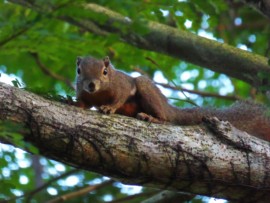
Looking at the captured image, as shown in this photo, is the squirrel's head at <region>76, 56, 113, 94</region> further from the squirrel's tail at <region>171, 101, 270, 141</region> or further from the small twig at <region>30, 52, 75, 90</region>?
the small twig at <region>30, 52, 75, 90</region>

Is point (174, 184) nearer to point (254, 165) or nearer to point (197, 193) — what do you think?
point (197, 193)

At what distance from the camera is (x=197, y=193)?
16.2 feet

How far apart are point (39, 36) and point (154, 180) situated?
182cm

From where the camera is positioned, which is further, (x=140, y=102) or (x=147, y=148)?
(x=140, y=102)

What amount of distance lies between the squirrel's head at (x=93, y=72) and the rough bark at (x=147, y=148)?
4.20ft

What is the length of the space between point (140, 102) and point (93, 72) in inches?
20.0

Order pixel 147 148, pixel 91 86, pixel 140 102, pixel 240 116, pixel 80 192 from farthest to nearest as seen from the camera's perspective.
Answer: pixel 80 192 < pixel 140 102 < pixel 91 86 < pixel 240 116 < pixel 147 148

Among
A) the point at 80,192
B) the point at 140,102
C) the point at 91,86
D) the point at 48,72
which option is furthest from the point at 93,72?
the point at 48,72

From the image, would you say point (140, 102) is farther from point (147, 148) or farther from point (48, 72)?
point (48, 72)

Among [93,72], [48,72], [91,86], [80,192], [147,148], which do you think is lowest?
[80,192]

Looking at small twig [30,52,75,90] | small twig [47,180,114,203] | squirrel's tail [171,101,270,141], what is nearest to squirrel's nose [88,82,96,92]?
squirrel's tail [171,101,270,141]

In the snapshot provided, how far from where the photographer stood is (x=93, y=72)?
6.13m

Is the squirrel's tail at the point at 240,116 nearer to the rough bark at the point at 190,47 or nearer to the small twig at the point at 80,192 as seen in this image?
the rough bark at the point at 190,47

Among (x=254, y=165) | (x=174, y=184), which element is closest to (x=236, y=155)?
(x=254, y=165)
